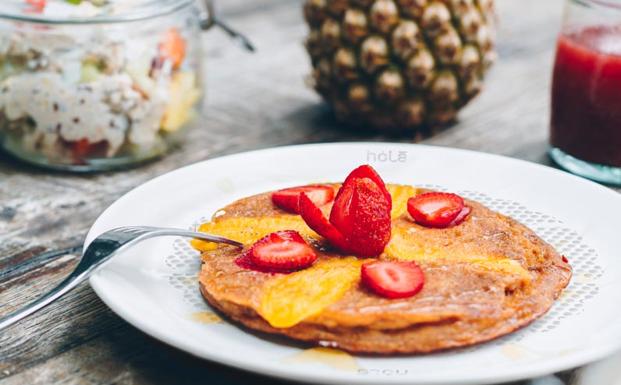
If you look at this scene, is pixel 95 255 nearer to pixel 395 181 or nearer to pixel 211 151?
pixel 395 181

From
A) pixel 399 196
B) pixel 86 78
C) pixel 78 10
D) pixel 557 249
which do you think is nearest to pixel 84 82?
pixel 86 78

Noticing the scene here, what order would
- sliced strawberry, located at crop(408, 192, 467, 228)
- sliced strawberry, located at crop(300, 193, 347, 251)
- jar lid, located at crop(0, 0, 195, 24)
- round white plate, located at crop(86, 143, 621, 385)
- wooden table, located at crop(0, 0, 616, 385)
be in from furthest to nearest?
jar lid, located at crop(0, 0, 195, 24) < sliced strawberry, located at crop(408, 192, 467, 228) < sliced strawberry, located at crop(300, 193, 347, 251) < wooden table, located at crop(0, 0, 616, 385) < round white plate, located at crop(86, 143, 621, 385)

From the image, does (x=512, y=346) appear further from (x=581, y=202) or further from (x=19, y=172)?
(x=19, y=172)

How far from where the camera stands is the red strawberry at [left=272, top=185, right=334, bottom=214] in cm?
138

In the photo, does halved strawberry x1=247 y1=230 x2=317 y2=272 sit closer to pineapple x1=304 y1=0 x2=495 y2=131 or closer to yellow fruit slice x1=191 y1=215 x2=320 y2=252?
yellow fruit slice x1=191 y1=215 x2=320 y2=252

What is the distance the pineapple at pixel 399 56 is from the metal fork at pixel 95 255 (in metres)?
0.86

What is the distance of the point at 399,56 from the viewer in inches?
76.7

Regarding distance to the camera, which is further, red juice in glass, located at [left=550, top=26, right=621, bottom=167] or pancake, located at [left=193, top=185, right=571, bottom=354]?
red juice in glass, located at [left=550, top=26, right=621, bottom=167]

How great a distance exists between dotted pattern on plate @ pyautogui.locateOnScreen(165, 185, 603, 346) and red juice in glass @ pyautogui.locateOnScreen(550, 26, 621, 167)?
39 centimetres

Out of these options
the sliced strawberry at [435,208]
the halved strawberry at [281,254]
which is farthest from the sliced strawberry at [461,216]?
the halved strawberry at [281,254]

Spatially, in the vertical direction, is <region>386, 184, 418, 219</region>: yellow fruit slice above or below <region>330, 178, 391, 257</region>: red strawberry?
below

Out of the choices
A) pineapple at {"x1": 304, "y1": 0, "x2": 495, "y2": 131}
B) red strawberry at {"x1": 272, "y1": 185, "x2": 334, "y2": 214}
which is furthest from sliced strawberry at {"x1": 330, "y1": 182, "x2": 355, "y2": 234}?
pineapple at {"x1": 304, "y1": 0, "x2": 495, "y2": 131}

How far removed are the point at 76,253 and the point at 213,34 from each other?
1498 millimetres

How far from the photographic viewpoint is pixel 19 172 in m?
1.80
